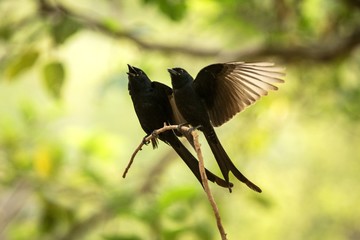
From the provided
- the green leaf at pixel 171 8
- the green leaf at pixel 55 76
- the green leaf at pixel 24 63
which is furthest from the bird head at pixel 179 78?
the green leaf at pixel 171 8

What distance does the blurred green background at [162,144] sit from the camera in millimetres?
1905

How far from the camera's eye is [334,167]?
4.83 metres

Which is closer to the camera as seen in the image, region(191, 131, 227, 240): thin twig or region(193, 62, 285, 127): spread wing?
region(191, 131, 227, 240): thin twig

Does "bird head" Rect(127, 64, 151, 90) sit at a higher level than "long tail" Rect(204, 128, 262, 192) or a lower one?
higher

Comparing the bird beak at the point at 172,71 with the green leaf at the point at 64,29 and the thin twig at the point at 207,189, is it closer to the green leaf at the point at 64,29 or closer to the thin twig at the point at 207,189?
the thin twig at the point at 207,189

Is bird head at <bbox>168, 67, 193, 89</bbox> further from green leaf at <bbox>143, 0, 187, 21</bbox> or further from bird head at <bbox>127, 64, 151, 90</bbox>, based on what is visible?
green leaf at <bbox>143, 0, 187, 21</bbox>

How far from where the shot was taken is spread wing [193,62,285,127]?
0.81 meters

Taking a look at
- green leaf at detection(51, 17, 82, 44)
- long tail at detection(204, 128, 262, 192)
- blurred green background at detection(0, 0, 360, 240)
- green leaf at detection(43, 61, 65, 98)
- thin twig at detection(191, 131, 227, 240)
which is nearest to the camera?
thin twig at detection(191, 131, 227, 240)

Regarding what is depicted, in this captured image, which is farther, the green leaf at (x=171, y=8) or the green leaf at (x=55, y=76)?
the green leaf at (x=171, y=8)

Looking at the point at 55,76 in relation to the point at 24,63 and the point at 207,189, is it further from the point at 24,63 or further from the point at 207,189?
the point at 207,189

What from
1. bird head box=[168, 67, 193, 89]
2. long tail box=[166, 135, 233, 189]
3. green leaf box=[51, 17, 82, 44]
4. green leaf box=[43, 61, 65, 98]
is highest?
green leaf box=[51, 17, 82, 44]

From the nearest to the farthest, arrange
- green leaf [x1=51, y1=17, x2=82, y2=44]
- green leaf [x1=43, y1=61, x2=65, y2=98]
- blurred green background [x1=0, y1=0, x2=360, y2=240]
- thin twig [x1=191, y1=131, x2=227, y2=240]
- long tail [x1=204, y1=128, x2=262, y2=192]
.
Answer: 1. thin twig [x1=191, y1=131, x2=227, y2=240]
2. long tail [x1=204, y1=128, x2=262, y2=192]
3. green leaf [x1=43, y1=61, x2=65, y2=98]
4. green leaf [x1=51, y1=17, x2=82, y2=44]
5. blurred green background [x1=0, y1=0, x2=360, y2=240]

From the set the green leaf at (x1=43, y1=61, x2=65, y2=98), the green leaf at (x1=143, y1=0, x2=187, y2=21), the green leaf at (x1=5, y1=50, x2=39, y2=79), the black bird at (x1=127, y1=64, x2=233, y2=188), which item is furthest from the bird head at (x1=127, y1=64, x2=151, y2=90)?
the green leaf at (x1=143, y1=0, x2=187, y2=21)

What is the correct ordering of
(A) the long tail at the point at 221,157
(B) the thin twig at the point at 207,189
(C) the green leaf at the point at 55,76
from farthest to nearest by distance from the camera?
(C) the green leaf at the point at 55,76 → (A) the long tail at the point at 221,157 → (B) the thin twig at the point at 207,189
